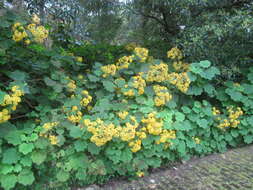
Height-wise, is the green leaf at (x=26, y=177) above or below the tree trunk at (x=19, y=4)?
below

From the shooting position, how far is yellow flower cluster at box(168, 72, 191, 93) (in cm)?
300

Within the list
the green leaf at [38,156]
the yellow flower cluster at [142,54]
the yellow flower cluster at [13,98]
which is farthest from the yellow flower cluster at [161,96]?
the yellow flower cluster at [13,98]

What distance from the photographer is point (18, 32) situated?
2.50 m

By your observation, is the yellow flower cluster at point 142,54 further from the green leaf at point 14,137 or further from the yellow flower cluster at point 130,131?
the green leaf at point 14,137

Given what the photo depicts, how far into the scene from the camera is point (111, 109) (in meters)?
2.67

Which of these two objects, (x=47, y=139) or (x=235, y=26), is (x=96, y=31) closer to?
(x=235, y=26)

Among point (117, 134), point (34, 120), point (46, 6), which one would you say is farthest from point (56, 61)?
point (46, 6)

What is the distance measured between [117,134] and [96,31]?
5245 mm

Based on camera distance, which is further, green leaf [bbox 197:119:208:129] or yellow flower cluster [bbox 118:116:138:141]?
green leaf [bbox 197:119:208:129]

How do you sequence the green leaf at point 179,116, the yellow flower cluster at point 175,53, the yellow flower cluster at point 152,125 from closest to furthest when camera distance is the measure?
the yellow flower cluster at point 152,125 < the green leaf at point 179,116 < the yellow flower cluster at point 175,53

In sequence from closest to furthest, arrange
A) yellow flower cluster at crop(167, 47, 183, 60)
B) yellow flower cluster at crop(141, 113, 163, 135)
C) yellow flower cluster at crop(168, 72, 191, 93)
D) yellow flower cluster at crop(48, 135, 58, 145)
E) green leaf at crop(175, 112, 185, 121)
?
yellow flower cluster at crop(48, 135, 58, 145) < yellow flower cluster at crop(141, 113, 163, 135) < green leaf at crop(175, 112, 185, 121) < yellow flower cluster at crop(168, 72, 191, 93) < yellow flower cluster at crop(167, 47, 183, 60)

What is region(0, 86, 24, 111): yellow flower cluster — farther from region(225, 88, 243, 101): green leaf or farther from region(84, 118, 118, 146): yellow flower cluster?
region(225, 88, 243, 101): green leaf

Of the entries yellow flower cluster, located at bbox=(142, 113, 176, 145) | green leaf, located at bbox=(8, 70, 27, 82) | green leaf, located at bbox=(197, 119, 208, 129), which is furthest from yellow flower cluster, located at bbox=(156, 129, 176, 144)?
green leaf, located at bbox=(8, 70, 27, 82)

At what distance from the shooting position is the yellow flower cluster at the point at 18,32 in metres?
2.49
